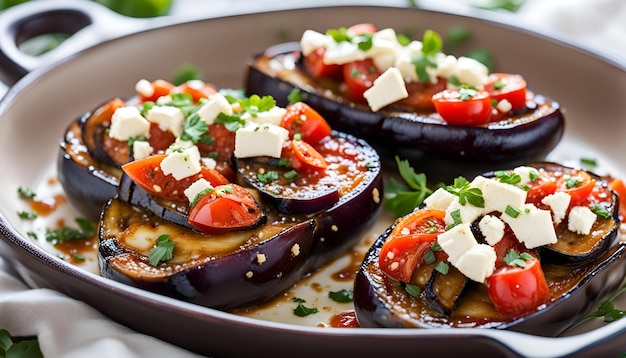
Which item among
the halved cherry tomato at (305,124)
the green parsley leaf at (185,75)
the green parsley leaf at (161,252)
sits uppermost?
the halved cherry tomato at (305,124)

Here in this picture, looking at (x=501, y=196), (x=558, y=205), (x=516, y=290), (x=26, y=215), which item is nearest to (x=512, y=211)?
(x=501, y=196)

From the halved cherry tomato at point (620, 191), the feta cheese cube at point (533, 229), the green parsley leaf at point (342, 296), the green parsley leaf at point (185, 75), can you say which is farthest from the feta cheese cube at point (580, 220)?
the green parsley leaf at point (185, 75)

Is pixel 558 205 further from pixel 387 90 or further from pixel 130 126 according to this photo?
pixel 130 126

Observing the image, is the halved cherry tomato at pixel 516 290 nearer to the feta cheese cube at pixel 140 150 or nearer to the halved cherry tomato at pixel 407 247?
the halved cherry tomato at pixel 407 247

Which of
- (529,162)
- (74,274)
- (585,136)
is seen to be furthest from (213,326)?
(585,136)

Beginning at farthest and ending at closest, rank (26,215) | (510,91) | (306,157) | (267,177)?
(510,91), (26,215), (306,157), (267,177)

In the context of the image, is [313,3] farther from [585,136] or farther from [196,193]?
[196,193]

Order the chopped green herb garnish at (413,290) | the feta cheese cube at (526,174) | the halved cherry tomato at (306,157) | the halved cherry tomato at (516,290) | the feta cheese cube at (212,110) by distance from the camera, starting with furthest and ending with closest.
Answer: the feta cheese cube at (212,110)
the halved cherry tomato at (306,157)
the feta cheese cube at (526,174)
the chopped green herb garnish at (413,290)
the halved cherry tomato at (516,290)

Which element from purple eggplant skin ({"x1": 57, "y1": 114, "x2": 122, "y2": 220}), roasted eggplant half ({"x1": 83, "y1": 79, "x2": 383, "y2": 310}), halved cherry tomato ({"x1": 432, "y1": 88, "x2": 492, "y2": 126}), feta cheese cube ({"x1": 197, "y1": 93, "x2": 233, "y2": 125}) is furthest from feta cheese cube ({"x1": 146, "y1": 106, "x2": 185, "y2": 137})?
halved cherry tomato ({"x1": 432, "y1": 88, "x2": 492, "y2": 126})
